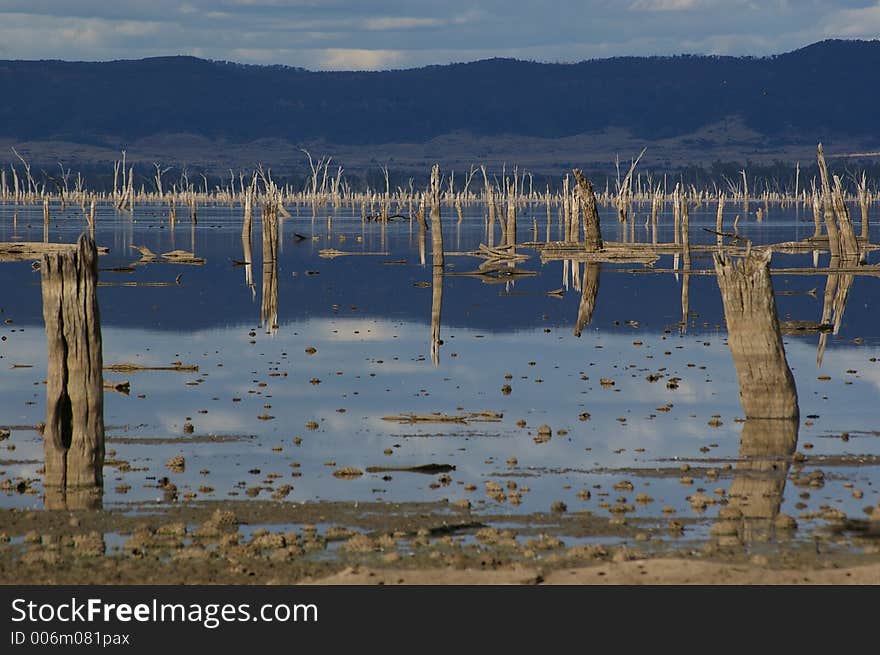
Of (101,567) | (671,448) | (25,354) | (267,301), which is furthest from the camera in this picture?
(267,301)

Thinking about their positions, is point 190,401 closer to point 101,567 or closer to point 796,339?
point 101,567

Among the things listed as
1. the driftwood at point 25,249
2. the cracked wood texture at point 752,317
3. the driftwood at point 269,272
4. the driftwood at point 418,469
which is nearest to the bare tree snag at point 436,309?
the driftwood at point 269,272

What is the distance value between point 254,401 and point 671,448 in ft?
20.0

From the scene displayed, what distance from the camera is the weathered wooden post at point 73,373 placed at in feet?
47.3

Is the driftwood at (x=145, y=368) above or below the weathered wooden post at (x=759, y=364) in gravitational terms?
below

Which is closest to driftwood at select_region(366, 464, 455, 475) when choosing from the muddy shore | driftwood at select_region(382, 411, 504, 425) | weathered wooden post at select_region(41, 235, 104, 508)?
the muddy shore

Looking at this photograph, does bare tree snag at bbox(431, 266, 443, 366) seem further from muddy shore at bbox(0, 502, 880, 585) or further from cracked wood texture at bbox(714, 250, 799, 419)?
muddy shore at bbox(0, 502, 880, 585)

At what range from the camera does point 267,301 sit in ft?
127

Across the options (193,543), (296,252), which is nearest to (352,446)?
(193,543)

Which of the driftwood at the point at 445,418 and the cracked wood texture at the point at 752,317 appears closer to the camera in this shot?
the cracked wood texture at the point at 752,317

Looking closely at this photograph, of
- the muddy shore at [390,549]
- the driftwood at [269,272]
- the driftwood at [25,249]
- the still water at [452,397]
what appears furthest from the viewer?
the driftwood at [25,249]

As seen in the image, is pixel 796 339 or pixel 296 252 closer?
pixel 796 339

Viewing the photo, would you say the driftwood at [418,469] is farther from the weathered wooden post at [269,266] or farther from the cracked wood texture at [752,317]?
the weathered wooden post at [269,266]

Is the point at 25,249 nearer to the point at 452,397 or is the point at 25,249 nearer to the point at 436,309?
the point at 436,309
